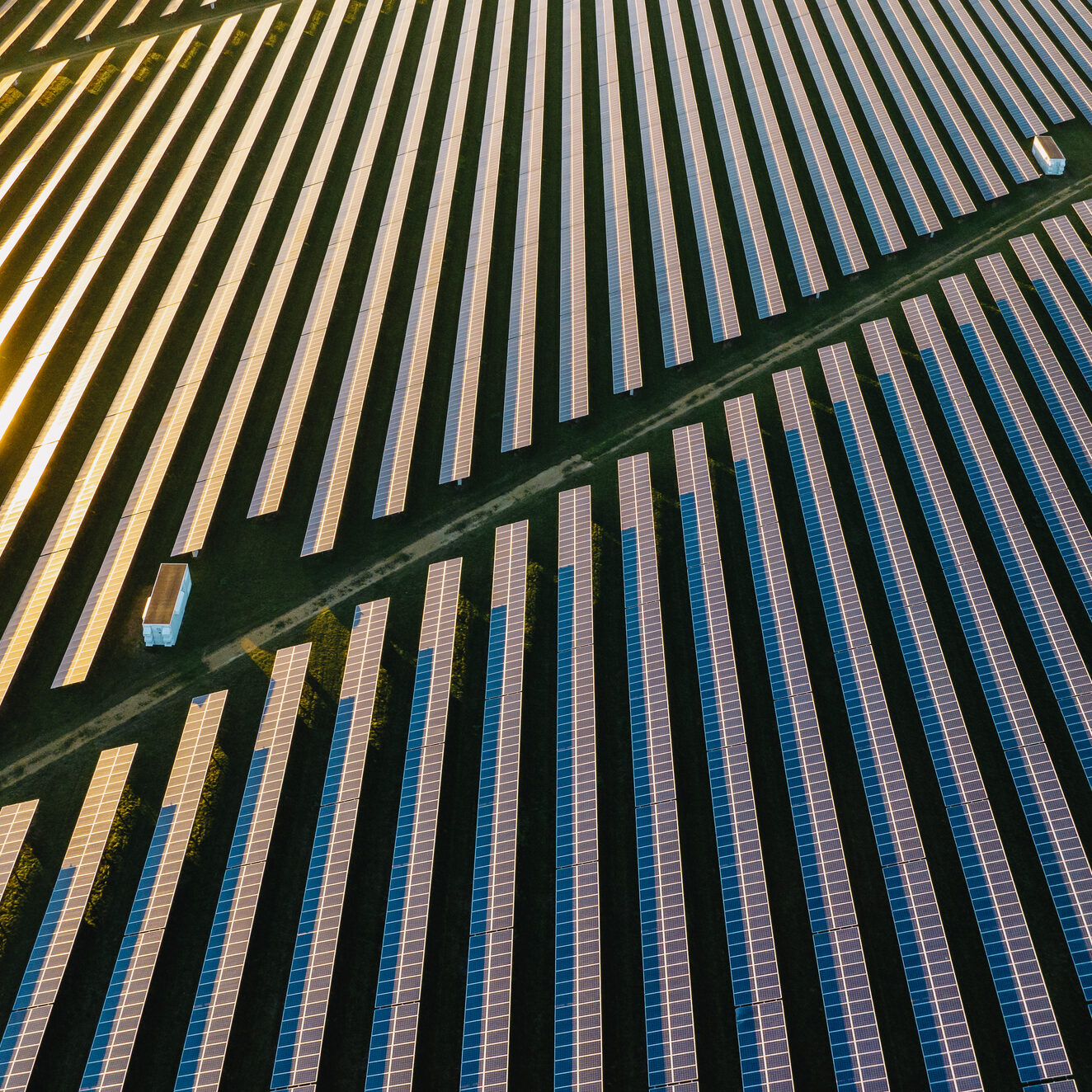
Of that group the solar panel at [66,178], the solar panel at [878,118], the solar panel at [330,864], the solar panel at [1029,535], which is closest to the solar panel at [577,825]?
the solar panel at [330,864]

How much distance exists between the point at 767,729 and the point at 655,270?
26584 mm

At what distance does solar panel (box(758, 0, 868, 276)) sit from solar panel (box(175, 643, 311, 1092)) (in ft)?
111

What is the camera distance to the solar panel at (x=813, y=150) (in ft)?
160

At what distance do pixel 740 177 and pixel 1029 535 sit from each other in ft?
90.9

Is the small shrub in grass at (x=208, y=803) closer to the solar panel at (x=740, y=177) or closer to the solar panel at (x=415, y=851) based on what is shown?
the solar panel at (x=415, y=851)

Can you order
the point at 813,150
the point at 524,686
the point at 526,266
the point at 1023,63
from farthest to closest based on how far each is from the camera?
the point at 1023,63 < the point at 813,150 < the point at 526,266 < the point at 524,686

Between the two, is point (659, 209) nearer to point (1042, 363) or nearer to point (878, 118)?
point (878, 118)

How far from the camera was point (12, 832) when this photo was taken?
34.1m

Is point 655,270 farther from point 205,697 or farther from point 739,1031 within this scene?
point 739,1031

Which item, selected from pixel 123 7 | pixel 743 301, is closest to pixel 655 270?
pixel 743 301

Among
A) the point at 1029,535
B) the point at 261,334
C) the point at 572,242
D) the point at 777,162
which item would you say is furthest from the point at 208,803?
the point at 777,162

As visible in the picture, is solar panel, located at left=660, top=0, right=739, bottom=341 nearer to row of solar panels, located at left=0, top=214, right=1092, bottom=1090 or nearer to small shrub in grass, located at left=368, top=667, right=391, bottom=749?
row of solar panels, located at left=0, top=214, right=1092, bottom=1090

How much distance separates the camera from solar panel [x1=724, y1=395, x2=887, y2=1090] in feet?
88.0

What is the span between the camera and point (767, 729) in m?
33.7
